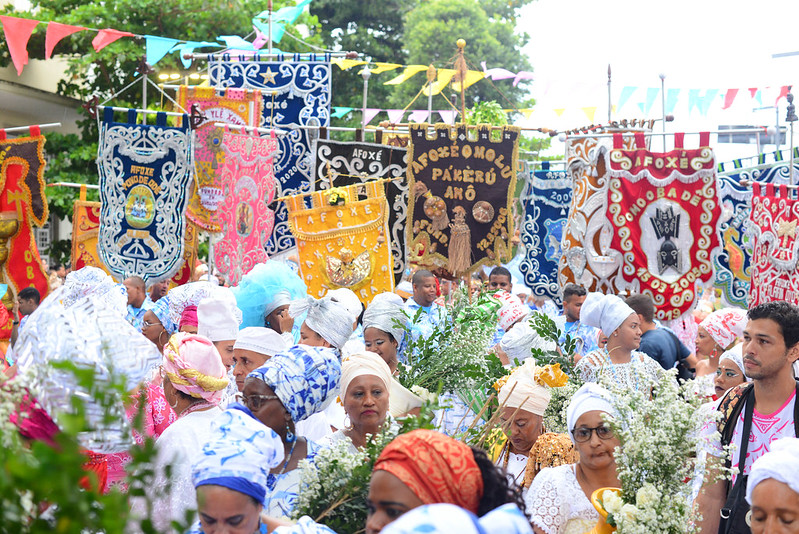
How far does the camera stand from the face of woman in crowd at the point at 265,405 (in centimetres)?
354

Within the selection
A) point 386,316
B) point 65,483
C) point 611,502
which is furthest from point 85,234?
point 65,483

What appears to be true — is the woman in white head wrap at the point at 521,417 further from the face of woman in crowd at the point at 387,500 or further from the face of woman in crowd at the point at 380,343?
the face of woman in crowd at the point at 387,500

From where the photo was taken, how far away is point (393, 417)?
3.97 meters

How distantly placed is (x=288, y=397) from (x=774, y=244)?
5615 millimetres

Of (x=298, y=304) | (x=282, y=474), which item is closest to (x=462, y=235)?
(x=298, y=304)

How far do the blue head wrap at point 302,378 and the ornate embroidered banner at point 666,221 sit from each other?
4.00 metres

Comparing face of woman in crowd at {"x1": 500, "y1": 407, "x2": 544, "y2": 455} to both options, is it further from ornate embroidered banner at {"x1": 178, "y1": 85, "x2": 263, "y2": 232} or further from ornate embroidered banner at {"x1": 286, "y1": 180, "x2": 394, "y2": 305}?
ornate embroidered banner at {"x1": 178, "y1": 85, "x2": 263, "y2": 232}

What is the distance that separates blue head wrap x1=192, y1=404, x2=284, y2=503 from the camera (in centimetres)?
270

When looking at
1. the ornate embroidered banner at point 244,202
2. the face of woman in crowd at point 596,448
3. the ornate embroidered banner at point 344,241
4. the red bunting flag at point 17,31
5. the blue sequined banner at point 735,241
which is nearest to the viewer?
the face of woman in crowd at point 596,448

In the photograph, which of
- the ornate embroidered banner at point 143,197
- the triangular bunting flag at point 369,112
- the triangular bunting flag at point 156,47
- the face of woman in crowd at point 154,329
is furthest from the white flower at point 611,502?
the triangular bunting flag at point 156,47

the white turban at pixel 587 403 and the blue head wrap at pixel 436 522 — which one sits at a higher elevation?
the blue head wrap at pixel 436 522

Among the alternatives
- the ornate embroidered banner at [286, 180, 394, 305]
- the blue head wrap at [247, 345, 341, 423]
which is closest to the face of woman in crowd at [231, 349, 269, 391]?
the blue head wrap at [247, 345, 341, 423]

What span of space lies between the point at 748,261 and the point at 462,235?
155 inches

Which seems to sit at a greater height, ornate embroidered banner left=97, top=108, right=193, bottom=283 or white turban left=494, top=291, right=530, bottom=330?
ornate embroidered banner left=97, top=108, right=193, bottom=283
